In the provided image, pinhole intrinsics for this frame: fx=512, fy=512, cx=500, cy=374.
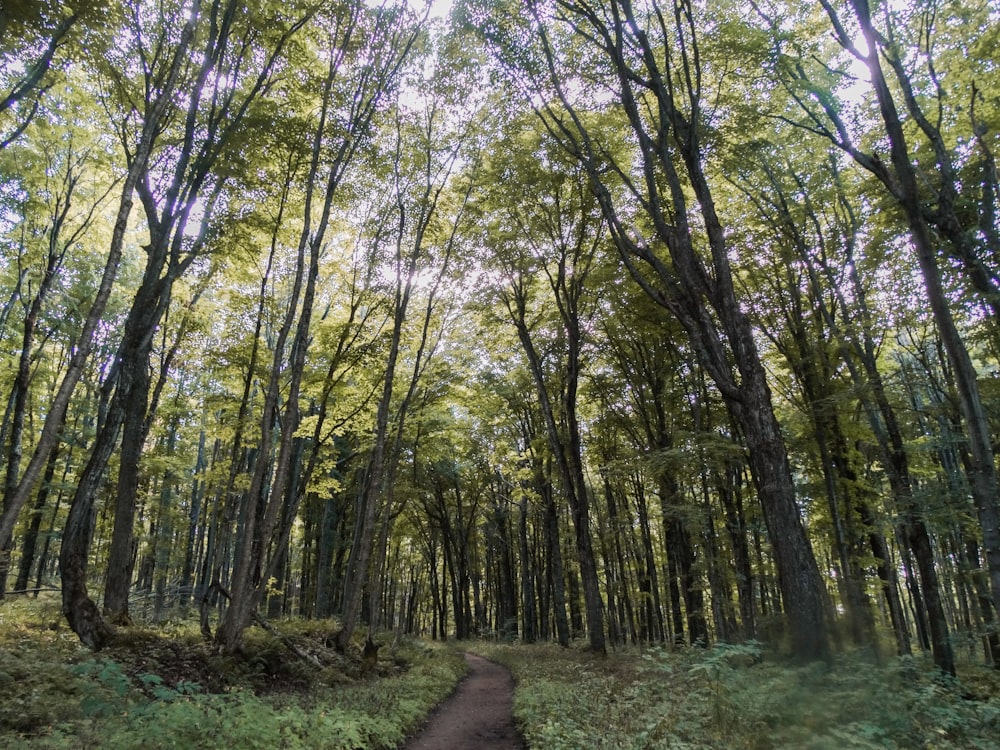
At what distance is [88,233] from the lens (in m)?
16.1

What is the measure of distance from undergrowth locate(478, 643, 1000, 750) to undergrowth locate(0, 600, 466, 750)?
255 centimetres

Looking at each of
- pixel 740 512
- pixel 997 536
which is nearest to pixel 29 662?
pixel 997 536

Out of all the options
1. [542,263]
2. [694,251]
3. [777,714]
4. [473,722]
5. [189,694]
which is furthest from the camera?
[542,263]

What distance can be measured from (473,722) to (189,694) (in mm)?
4501

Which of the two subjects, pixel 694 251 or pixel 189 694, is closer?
pixel 189 694

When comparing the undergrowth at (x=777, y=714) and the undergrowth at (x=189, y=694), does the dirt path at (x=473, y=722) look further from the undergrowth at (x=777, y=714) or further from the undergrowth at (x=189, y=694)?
the undergrowth at (x=777, y=714)

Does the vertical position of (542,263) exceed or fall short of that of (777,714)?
it exceeds it

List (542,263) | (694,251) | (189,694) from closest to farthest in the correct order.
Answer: (189,694) < (694,251) < (542,263)

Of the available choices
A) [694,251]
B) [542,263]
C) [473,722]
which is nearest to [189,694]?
[473,722]

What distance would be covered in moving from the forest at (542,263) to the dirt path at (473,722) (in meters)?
2.79

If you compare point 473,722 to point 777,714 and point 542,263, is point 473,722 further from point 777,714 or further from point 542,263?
point 542,263

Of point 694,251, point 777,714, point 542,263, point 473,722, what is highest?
point 542,263

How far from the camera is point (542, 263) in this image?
15.8 metres

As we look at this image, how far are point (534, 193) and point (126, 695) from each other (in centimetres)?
1342
